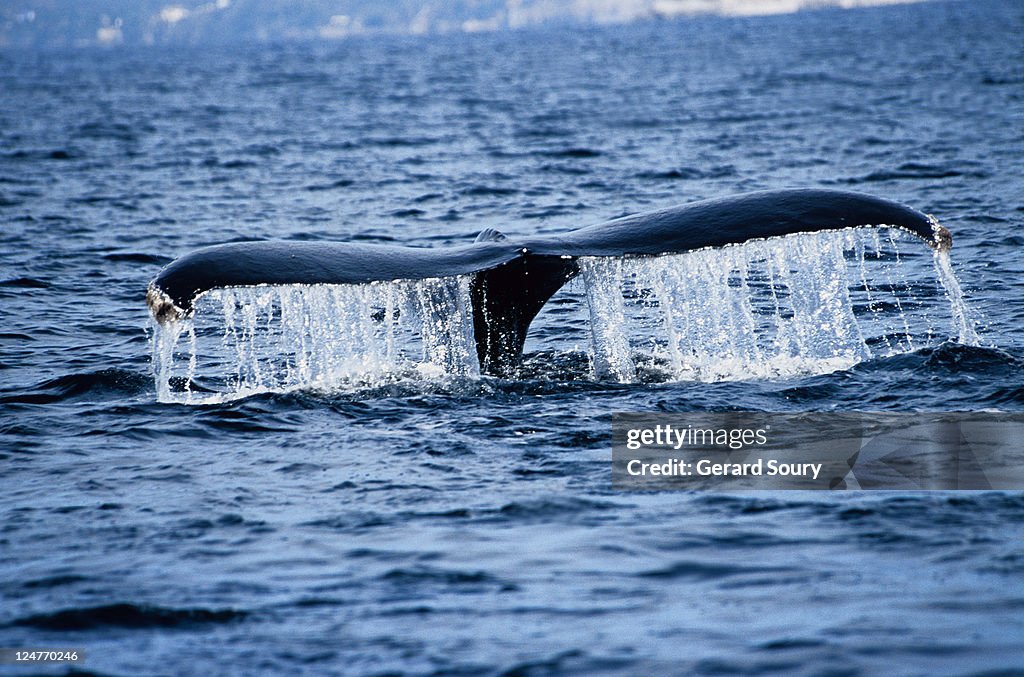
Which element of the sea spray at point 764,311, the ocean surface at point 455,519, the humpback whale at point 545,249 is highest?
the humpback whale at point 545,249

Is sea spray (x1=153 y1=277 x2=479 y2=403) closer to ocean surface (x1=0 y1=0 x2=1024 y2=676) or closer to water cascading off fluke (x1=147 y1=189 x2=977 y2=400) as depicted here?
water cascading off fluke (x1=147 y1=189 x2=977 y2=400)

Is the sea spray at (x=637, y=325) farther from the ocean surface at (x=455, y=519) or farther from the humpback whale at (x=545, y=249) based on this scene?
the ocean surface at (x=455, y=519)

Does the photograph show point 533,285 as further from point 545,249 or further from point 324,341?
point 324,341

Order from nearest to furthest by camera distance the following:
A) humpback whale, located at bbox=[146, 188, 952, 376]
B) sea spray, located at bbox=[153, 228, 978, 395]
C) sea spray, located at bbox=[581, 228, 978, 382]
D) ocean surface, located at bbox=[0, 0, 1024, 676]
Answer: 1. ocean surface, located at bbox=[0, 0, 1024, 676]
2. humpback whale, located at bbox=[146, 188, 952, 376]
3. sea spray, located at bbox=[153, 228, 978, 395]
4. sea spray, located at bbox=[581, 228, 978, 382]

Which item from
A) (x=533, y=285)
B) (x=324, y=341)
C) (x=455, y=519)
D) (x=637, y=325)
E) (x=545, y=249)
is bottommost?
(x=455, y=519)

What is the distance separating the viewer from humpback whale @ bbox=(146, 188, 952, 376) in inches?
273

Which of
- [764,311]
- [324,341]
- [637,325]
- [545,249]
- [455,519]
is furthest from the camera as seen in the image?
[764,311]

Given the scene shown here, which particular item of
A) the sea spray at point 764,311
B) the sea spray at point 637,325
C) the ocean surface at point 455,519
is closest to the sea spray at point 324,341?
the sea spray at point 637,325

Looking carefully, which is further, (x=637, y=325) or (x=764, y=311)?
(x=764, y=311)

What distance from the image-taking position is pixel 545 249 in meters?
7.46

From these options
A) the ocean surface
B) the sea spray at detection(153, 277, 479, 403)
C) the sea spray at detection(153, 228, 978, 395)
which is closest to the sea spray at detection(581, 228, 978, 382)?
the sea spray at detection(153, 228, 978, 395)

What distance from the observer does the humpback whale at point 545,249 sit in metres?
6.93

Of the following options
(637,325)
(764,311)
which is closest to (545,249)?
(637,325)

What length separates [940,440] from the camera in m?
→ 7.48
